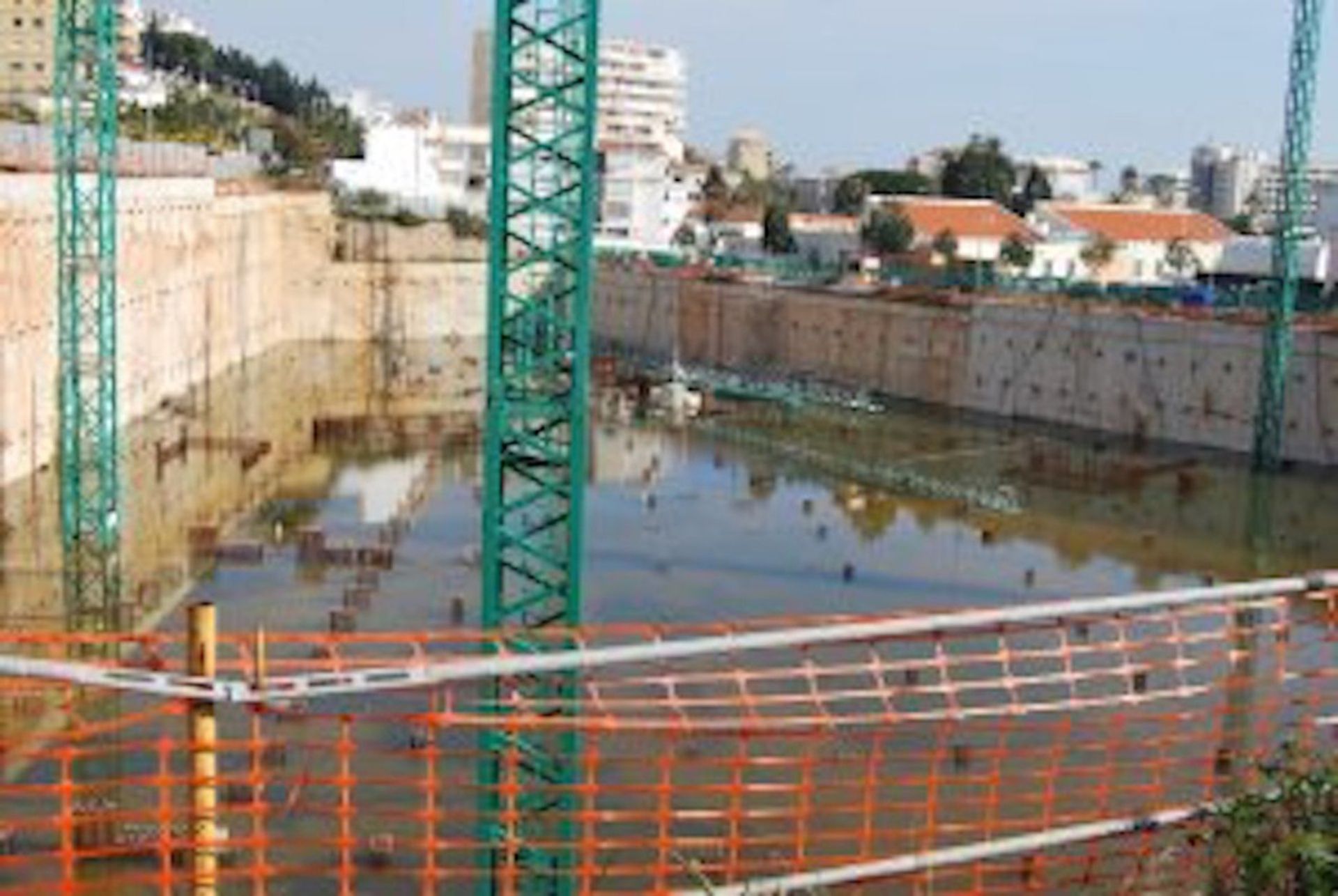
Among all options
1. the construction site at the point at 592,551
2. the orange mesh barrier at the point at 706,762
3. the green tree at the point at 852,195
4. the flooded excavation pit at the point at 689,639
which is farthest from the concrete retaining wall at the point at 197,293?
the green tree at the point at 852,195

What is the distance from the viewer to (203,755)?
263cm

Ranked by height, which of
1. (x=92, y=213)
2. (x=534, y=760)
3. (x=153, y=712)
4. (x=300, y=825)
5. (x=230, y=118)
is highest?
(x=230, y=118)

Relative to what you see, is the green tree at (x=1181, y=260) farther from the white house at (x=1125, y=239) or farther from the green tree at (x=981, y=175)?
the green tree at (x=981, y=175)

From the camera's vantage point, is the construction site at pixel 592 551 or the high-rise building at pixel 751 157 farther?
the high-rise building at pixel 751 157

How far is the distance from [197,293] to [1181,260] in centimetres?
2460

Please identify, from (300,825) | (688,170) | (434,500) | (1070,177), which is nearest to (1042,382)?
(434,500)

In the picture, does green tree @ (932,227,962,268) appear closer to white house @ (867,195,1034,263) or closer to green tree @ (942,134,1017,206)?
white house @ (867,195,1034,263)

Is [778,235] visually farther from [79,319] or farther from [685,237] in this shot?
[79,319]

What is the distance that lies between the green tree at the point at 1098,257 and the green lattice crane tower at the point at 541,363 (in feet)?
108

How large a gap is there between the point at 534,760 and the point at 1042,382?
21554mm

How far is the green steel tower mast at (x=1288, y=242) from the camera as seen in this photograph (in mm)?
21375

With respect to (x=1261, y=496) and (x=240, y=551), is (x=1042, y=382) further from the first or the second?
(x=240, y=551)

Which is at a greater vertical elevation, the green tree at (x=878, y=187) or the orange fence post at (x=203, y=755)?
the green tree at (x=878, y=187)

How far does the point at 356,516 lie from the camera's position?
17.4 meters
